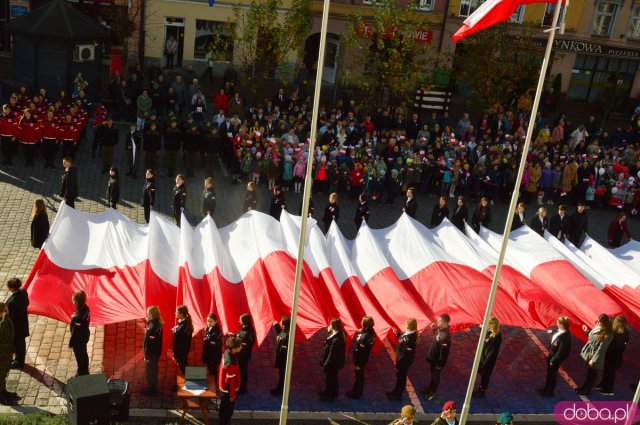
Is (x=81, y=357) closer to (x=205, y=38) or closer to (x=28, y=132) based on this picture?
(x=28, y=132)

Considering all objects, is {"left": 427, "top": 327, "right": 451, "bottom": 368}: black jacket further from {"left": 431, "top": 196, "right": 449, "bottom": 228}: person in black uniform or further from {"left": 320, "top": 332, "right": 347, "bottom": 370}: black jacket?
{"left": 431, "top": 196, "right": 449, "bottom": 228}: person in black uniform

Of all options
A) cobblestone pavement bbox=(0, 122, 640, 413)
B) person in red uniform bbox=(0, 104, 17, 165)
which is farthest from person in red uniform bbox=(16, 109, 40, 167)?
cobblestone pavement bbox=(0, 122, 640, 413)

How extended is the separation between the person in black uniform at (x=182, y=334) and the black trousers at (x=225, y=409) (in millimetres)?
954

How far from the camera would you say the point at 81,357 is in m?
10.9

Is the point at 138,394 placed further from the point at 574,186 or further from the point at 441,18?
the point at 441,18

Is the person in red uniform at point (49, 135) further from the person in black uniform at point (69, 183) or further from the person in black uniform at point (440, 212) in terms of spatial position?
the person in black uniform at point (440, 212)

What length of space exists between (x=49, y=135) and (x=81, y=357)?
1033 cm

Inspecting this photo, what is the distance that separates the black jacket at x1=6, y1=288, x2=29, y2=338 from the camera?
10742 mm

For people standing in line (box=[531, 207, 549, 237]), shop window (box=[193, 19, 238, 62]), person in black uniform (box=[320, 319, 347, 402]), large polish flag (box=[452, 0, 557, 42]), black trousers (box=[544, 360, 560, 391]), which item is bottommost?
black trousers (box=[544, 360, 560, 391])

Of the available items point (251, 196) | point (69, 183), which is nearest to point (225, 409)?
point (251, 196)

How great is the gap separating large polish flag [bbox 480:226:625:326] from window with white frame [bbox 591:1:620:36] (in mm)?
21096

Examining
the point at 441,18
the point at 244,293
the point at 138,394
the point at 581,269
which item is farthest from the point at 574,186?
the point at 138,394

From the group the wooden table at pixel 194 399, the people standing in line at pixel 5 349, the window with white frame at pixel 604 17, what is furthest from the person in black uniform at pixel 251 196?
the window with white frame at pixel 604 17

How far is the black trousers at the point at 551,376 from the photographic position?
39.3ft
